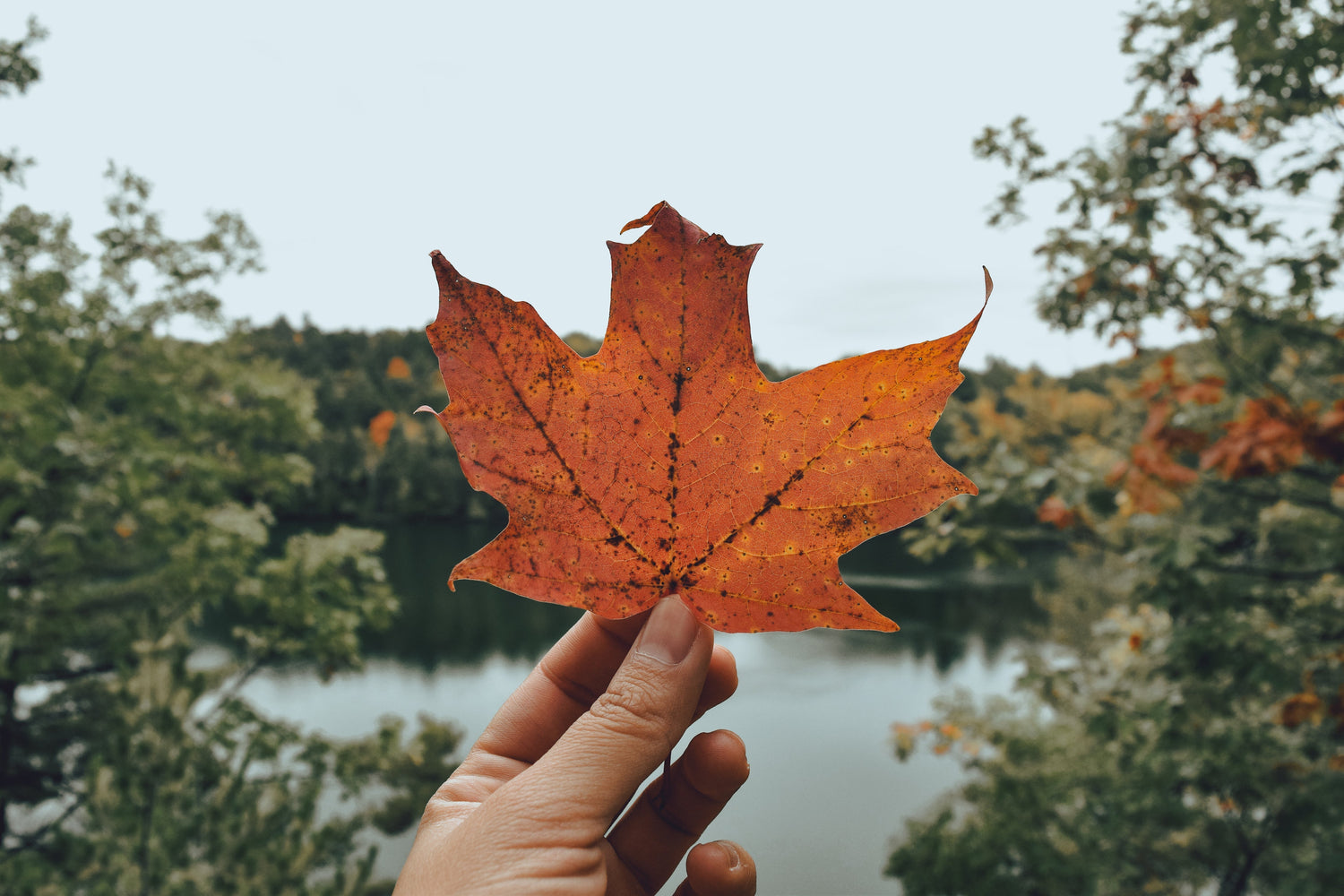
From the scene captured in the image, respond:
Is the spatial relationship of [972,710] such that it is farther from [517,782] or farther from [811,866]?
[517,782]

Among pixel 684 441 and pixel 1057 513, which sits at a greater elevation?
pixel 684 441

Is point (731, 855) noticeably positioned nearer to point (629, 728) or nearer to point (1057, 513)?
point (629, 728)

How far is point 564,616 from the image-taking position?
790 inches

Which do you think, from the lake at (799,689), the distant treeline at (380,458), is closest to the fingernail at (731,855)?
the lake at (799,689)

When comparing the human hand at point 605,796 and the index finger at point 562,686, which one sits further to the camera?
the index finger at point 562,686

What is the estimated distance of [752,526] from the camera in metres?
0.99

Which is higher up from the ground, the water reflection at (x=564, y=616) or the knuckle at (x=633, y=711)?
the knuckle at (x=633, y=711)

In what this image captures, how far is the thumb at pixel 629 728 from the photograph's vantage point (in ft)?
3.22

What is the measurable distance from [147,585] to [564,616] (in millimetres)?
14888

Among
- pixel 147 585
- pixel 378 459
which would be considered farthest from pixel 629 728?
pixel 378 459

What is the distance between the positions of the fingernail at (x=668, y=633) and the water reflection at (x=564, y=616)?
16.7m

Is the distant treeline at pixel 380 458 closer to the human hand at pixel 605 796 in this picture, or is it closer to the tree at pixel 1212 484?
the tree at pixel 1212 484

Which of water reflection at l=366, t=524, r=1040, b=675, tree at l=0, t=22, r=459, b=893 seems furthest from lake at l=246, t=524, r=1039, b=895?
tree at l=0, t=22, r=459, b=893

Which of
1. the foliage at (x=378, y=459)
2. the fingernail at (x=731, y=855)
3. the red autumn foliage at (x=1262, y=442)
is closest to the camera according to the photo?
the fingernail at (x=731, y=855)
